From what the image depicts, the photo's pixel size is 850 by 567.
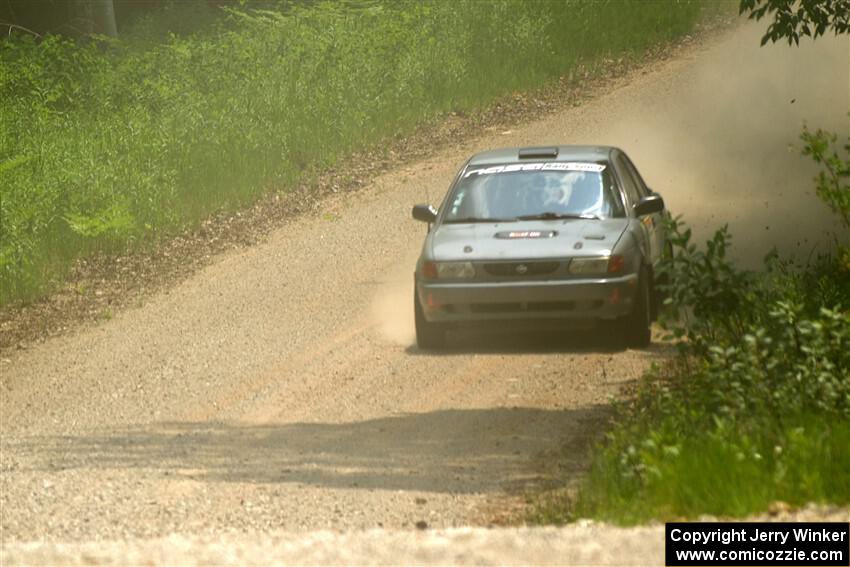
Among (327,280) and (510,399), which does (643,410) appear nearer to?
(510,399)

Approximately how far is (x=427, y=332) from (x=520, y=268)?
102cm

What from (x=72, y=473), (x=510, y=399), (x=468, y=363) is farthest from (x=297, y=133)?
(x=72, y=473)

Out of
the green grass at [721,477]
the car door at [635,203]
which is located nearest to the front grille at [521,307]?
the car door at [635,203]

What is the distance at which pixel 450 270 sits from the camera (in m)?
13.6

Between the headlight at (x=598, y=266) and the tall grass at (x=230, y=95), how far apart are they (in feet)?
19.8

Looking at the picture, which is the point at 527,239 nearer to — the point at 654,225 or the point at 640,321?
the point at 640,321

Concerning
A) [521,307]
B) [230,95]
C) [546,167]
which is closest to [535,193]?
[546,167]

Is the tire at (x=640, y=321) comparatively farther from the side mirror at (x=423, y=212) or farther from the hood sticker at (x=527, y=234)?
the side mirror at (x=423, y=212)

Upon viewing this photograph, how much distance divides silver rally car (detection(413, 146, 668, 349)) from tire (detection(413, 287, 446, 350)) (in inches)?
0.5

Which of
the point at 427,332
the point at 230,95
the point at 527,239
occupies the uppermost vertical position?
the point at 527,239

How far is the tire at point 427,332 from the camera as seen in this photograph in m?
13.8

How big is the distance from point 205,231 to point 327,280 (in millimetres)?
2744

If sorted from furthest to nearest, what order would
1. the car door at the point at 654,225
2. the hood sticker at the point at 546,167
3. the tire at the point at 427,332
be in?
the car door at the point at 654,225
the hood sticker at the point at 546,167
the tire at the point at 427,332

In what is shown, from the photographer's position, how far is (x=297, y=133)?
2325cm
